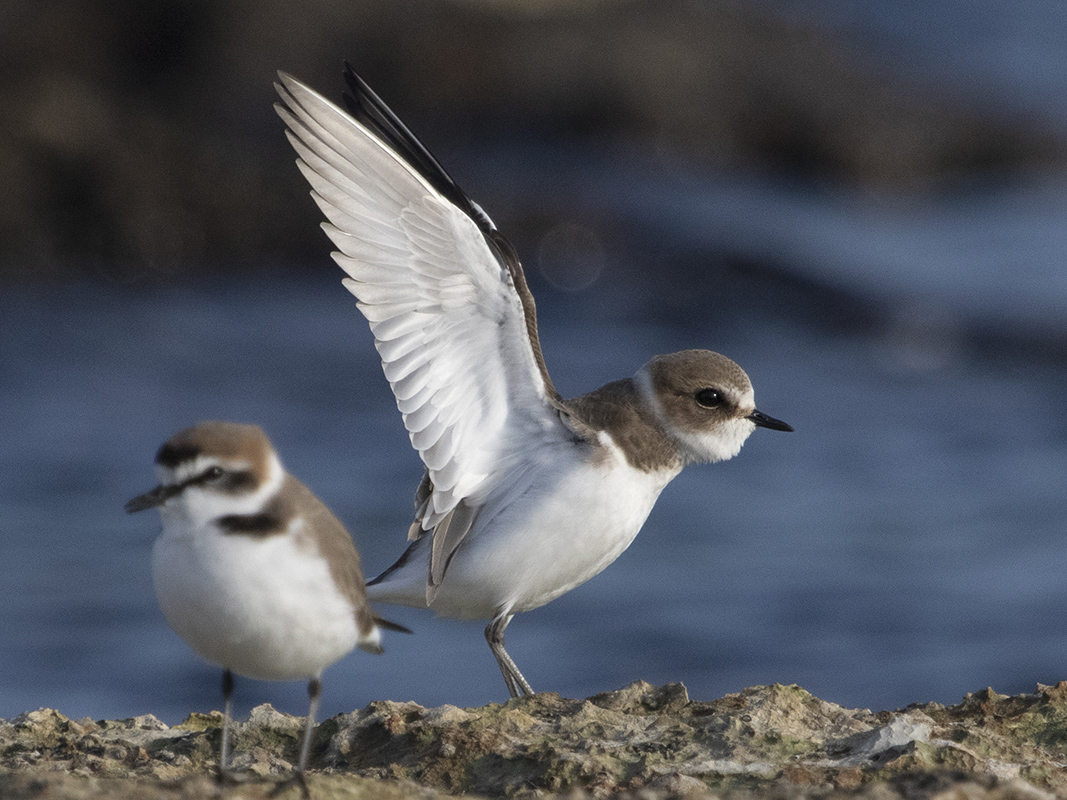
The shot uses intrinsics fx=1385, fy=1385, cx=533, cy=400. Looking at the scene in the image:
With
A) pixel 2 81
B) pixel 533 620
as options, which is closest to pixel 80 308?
pixel 2 81

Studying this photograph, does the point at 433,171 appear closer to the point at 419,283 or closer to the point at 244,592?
the point at 419,283

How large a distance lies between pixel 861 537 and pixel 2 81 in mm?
14226

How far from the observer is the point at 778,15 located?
28.1 m

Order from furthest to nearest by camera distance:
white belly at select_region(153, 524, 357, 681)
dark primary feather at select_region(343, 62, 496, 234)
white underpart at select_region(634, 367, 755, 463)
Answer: white underpart at select_region(634, 367, 755, 463) < dark primary feather at select_region(343, 62, 496, 234) < white belly at select_region(153, 524, 357, 681)

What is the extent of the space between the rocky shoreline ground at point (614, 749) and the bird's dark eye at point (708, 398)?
1.97 m

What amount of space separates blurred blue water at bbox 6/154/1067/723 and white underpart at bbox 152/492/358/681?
322 inches

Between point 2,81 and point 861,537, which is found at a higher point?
point 2,81

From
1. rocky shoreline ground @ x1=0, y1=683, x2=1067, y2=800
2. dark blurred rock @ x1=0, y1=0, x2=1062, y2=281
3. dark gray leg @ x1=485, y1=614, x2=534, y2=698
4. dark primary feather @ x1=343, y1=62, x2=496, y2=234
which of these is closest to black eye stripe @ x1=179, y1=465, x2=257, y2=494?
rocky shoreline ground @ x1=0, y1=683, x2=1067, y2=800

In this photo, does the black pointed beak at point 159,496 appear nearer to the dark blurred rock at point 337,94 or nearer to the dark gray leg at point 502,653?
the dark gray leg at point 502,653

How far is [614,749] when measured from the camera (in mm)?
5207

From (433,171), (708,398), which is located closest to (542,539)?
(708,398)

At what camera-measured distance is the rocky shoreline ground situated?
467cm

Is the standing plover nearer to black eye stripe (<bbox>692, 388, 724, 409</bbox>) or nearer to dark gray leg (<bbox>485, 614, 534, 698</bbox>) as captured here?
dark gray leg (<bbox>485, 614, 534, 698</bbox>)

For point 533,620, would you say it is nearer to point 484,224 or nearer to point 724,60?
point 484,224
